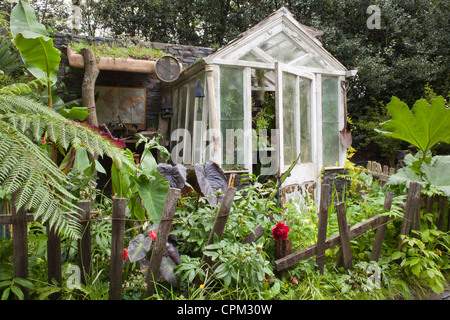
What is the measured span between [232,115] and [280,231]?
109 inches

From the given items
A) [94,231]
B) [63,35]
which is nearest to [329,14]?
[63,35]

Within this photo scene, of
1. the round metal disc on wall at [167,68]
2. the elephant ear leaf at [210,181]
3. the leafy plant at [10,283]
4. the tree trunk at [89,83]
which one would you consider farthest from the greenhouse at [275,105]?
the leafy plant at [10,283]

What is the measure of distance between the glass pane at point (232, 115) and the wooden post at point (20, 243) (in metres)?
3.12

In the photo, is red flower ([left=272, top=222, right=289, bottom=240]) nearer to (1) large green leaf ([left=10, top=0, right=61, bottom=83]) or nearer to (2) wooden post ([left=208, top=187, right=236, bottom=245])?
(2) wooden post ([left=208, top=187, right=236, bottom=245])

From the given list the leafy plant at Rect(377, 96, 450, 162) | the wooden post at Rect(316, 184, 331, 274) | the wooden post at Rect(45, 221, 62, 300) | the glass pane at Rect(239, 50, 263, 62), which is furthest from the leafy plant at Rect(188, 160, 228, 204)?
the glass pane at Rect(239, 50, 263, 62)

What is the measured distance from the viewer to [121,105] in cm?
625

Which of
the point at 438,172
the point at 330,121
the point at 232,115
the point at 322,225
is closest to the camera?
the point at 322,225

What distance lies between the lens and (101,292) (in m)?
1.80

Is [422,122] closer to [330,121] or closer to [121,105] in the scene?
[330,121]

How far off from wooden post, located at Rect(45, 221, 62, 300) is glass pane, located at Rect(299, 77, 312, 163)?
3.91 meters

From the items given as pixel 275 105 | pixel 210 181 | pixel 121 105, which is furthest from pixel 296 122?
pixel 121 105

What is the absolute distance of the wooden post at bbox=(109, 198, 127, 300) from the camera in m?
1.66

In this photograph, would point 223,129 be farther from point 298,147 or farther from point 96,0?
point 96,0

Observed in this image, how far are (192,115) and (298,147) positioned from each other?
171cm
